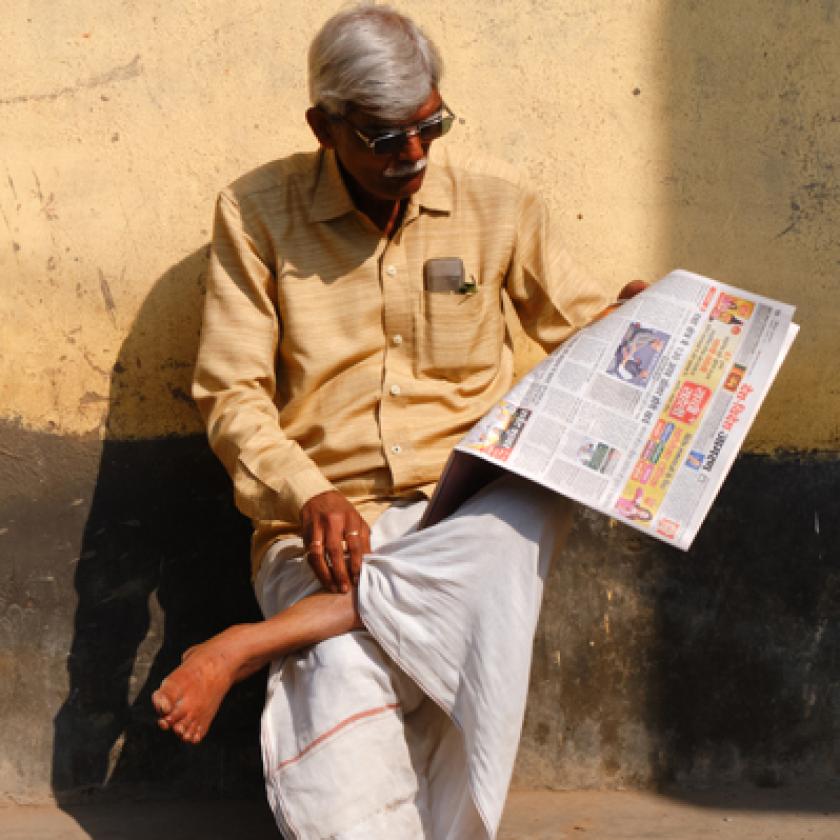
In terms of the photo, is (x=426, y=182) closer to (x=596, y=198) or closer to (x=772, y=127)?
(x=596, y=198)

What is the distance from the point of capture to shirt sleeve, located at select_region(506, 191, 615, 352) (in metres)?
2.87

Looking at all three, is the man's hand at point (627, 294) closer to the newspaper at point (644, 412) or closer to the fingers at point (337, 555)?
the newspaper at point (644, 412)

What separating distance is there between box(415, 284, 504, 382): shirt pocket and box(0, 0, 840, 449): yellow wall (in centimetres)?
42

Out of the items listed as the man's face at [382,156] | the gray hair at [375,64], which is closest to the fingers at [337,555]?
the man's face at [382,156]

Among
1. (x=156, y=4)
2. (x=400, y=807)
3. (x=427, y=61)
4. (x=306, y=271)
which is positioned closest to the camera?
(x=400, y=807)

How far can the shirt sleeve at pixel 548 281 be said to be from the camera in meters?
2.87

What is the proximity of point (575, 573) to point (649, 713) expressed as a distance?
37 cm

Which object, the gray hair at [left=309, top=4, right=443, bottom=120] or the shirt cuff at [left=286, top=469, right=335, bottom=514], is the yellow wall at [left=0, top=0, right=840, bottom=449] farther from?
the shirt cuff at [left=286, top=469, right=335, bottom=514]

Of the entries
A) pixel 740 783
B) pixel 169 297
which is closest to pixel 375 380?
pixel 169 297

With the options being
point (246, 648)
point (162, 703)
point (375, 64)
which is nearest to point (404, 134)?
point (375, 64)

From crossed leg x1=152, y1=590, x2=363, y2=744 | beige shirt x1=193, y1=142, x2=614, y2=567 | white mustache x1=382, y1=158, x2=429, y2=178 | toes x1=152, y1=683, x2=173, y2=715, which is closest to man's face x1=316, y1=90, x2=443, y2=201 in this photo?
white mustache x1=382, y1=158, x2=429, y2=178

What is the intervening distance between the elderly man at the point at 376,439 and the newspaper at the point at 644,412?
0.37ft

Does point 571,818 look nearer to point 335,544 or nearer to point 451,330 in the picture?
point 335,544

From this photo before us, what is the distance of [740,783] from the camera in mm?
3191
